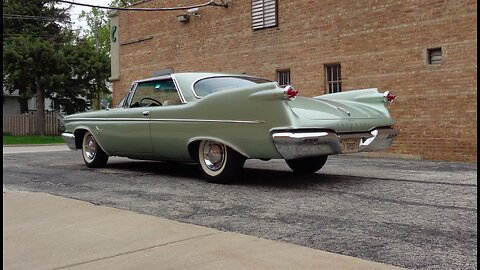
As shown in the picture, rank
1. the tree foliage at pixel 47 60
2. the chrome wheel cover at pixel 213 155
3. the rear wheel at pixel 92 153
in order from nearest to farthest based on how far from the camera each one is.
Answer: the chrome wheel cover at pixel 213 155
the rear wheel at pixel 92 153
the tree foliage at pixel 47 60

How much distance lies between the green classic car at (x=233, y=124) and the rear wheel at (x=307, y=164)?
0.01m

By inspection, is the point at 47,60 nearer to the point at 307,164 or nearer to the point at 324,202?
the point at 307,164

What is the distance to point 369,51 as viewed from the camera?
11758mm

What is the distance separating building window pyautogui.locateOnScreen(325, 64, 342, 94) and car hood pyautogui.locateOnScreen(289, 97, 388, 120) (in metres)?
6.01

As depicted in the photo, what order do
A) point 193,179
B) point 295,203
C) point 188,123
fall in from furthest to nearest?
point 193,179 < point 188,123 < point 295,203

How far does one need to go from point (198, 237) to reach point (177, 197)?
176 cm

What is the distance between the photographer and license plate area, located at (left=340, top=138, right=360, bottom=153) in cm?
591

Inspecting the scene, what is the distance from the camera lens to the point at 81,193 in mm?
6160

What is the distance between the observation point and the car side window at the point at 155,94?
7.06 metres

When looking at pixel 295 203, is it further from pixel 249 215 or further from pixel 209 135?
pixel 209 135

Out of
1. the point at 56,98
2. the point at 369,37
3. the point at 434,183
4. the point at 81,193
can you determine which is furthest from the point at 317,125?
the point at 56,98

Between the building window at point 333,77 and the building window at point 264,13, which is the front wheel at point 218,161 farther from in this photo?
the building window at point 264,13

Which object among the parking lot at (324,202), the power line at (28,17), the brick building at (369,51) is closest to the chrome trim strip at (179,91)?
the parking lot at (324,202)

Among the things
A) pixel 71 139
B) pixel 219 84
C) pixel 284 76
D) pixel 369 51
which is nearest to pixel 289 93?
pixel 219 84
